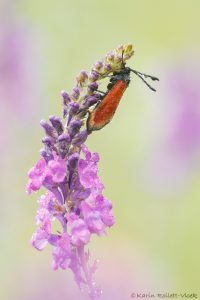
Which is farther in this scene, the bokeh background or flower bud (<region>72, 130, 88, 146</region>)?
the bokeh background

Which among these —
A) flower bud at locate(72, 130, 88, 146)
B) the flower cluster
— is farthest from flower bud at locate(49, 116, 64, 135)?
flower bud at locate(72, 130, 88, 146)

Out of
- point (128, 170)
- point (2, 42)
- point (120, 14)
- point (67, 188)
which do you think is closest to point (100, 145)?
point (128, 170)

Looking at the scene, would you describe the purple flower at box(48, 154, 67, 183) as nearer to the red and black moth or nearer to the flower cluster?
the flower cluster

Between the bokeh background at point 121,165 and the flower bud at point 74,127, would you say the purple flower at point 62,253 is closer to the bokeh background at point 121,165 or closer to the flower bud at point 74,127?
the flower bud at point 74,127

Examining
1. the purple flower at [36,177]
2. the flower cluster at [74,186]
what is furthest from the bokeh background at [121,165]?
the purple flower at [36,177]

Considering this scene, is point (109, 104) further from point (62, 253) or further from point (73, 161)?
point (62, 253)
